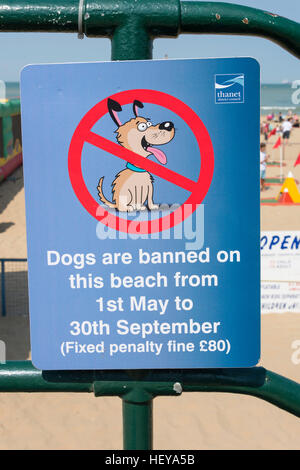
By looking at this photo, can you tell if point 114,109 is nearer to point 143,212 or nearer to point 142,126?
point 142,126

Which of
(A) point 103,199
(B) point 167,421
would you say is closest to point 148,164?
(A) point 103,199

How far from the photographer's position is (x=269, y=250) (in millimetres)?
6906

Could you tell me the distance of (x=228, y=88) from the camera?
143cm

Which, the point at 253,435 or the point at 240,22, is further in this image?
the point at 253,435

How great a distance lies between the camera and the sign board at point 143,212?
1.42 metres

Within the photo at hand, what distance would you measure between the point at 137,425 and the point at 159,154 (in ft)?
2.46

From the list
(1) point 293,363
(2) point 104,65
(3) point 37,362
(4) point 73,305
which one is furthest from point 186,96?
(1) point 293,363

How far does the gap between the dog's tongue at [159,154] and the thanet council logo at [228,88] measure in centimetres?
19

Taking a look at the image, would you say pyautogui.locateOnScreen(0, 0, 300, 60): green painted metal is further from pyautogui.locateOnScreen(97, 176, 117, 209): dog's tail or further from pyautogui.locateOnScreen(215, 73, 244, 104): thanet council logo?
pyautogui.locateOnScreen(97, 176, 117, 209): dog's tail

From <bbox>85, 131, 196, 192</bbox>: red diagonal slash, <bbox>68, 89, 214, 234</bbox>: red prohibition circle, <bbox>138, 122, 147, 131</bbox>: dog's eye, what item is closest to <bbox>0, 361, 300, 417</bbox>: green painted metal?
<bbox>68, 89, 214, 234</bbox>: red prohibition circle

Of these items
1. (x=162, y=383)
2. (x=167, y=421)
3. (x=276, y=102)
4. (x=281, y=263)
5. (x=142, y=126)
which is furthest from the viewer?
(x=276, y=102)

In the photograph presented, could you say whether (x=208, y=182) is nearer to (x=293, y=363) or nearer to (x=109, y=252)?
(x=109, y=252)

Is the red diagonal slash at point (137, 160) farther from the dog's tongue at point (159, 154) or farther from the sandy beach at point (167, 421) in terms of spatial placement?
the sandy beach at point (167, 421)

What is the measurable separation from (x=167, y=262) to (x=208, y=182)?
0.23 metres
